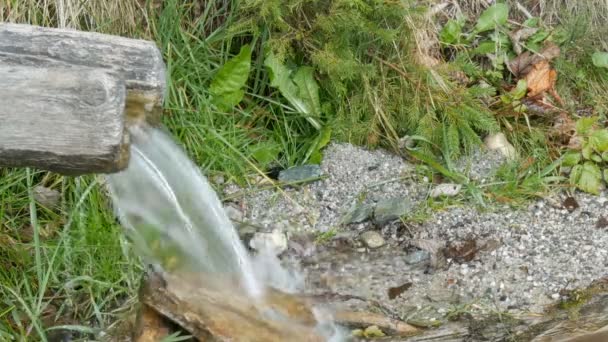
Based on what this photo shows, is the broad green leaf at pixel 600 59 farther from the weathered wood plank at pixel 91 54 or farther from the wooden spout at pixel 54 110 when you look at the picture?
the wooden spout at pixel 54 110

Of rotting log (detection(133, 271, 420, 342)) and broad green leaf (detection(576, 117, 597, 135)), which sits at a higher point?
broad green leaf (detection(576, 117, 597, 135))

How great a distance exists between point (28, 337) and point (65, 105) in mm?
1010

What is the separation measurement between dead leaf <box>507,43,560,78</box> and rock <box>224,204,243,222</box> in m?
1.33

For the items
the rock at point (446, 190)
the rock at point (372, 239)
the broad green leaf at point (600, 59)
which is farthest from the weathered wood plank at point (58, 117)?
the broad green leaf at point (600, 59)

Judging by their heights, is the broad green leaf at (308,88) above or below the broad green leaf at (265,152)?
above

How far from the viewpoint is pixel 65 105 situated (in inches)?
72.1

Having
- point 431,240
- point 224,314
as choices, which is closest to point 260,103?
point 431,240

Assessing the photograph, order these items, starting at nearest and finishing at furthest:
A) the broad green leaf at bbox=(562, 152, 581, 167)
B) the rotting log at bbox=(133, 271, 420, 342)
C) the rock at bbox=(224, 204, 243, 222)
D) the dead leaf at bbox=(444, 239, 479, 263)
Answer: the rotting log at bbox=(133, 271, 420, 342), the dead leaf at bbox=(444, 239, 479, 263), the rock at bbox=(224, 204, 243, 222), the broad green leaf at bbox=(562, 152, 581, 167)

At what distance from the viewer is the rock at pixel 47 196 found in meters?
2.93

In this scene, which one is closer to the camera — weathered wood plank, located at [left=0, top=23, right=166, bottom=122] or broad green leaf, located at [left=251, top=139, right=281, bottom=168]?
weathered wood plank, located at [left=0, top=23, right=166, bottom=122]

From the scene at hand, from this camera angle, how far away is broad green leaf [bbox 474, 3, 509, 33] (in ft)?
12.0

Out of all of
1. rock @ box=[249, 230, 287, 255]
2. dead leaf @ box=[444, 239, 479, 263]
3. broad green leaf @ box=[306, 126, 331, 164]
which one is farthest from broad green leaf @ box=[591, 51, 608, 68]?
rock @ box=[249, 230, 287, 255]

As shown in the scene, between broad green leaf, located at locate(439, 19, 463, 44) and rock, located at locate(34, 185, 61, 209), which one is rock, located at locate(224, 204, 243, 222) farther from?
broad green leaf, located at locate(439, 19, 463, 44)

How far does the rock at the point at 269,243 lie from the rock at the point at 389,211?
1.17 ft
